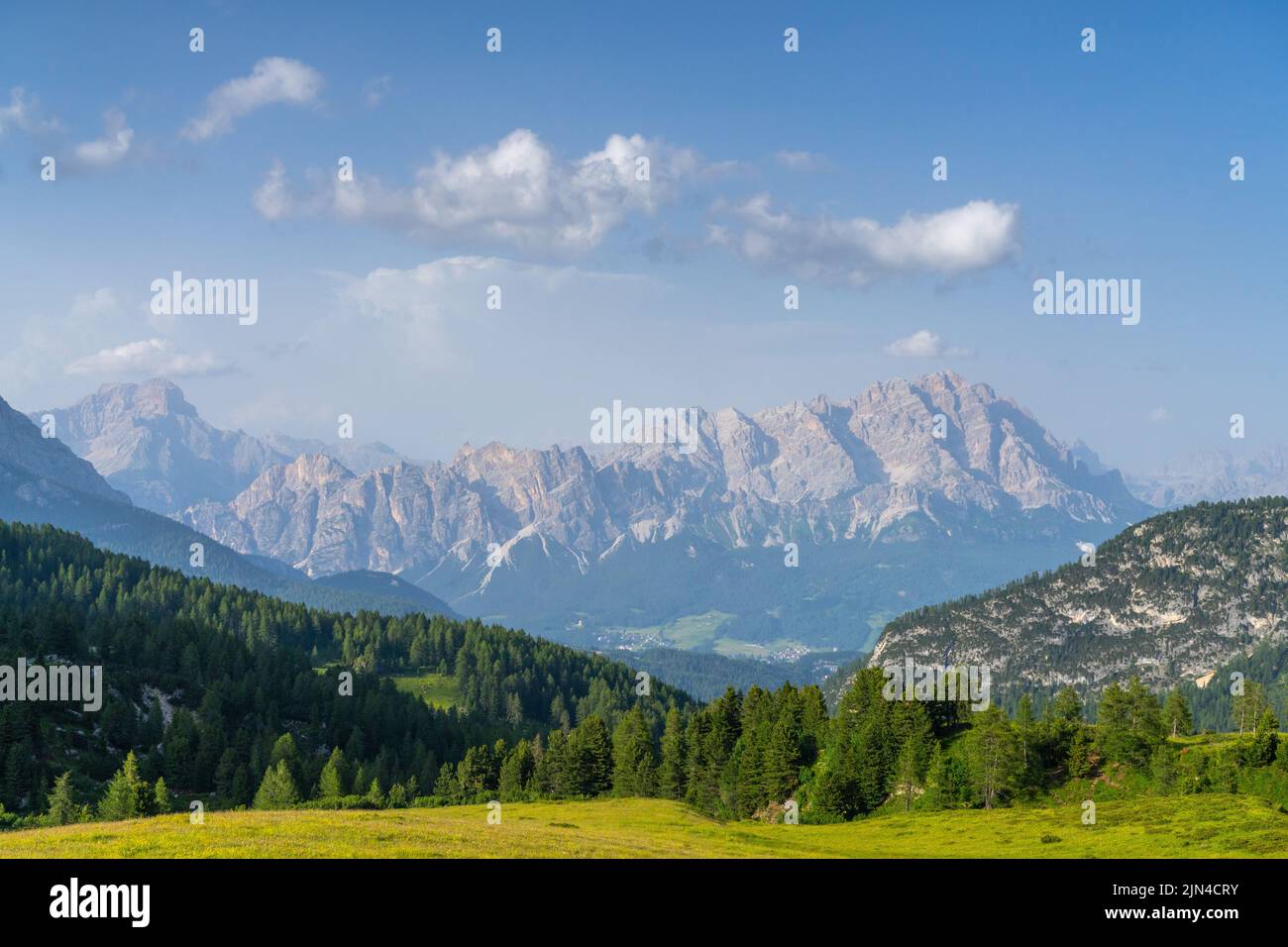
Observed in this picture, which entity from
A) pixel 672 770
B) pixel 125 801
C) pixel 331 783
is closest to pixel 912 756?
pixel 672 770

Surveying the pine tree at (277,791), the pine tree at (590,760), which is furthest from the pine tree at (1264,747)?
the pine tree at (277,791)

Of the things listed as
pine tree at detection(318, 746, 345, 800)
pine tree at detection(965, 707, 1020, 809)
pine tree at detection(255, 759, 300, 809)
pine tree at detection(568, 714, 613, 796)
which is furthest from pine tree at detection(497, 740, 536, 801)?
pine tree at detection(965, 707, 1020, 809)

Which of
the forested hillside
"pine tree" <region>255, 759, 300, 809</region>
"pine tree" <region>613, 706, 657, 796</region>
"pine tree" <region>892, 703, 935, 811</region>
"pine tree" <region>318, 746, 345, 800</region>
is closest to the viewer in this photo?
"pine tree" <region>892, 703, 935, 811</region>

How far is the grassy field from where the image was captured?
5322 centimetres

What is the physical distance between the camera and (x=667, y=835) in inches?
3413

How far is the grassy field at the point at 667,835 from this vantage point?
175 feet

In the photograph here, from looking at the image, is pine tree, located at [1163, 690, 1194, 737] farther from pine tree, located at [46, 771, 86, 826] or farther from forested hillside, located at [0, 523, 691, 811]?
pine tree, located at [46, 771, 86, 826]

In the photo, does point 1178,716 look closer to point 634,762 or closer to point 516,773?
point 634,762

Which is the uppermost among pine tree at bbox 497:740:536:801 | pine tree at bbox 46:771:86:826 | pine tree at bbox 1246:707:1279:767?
pine tree at bbox 1246:707:1279:767

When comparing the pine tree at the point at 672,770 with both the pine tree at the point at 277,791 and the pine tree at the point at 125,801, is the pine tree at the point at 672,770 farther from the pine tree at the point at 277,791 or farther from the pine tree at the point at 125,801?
the pine tree at the point at 125,801

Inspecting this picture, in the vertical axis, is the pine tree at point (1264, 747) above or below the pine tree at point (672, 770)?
above

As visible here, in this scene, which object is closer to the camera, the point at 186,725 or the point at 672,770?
the point at 186,725
